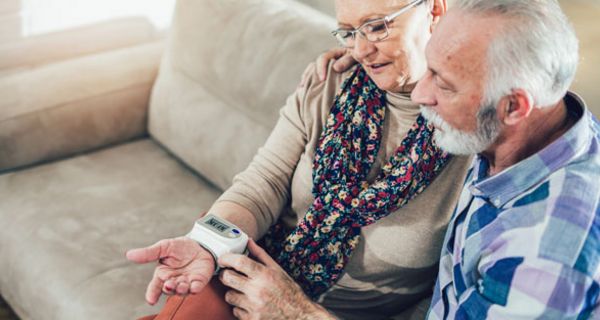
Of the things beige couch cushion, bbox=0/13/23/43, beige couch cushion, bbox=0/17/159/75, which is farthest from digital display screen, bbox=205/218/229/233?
beige couch cushion, bbox=0/13/23/43

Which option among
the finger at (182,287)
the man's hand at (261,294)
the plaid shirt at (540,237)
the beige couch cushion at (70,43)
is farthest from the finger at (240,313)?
the beige couch cushion at (70,43)

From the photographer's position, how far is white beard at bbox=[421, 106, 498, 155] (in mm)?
1112

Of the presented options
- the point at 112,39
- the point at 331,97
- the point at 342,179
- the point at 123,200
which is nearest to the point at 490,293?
the point at 342,179

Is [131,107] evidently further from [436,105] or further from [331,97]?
[436,105]

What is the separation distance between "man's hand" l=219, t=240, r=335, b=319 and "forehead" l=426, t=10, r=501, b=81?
49 cm

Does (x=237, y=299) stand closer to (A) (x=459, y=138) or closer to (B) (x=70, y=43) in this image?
(A) (x=459, y=138)

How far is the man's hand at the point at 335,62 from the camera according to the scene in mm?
1491

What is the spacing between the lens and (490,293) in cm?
107

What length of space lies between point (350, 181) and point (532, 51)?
0.50 meters

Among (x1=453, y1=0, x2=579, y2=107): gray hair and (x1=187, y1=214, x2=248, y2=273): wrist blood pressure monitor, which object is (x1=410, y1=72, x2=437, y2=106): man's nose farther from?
(x1=187, y1=214, x2=248, y2=273): wrist blood pressure monitor

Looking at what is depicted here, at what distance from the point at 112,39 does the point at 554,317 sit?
1845mm

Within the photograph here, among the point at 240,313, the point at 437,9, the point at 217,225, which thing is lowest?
the point at 240,313

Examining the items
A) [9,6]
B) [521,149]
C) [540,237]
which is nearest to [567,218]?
[540,237]

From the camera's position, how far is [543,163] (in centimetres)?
106
